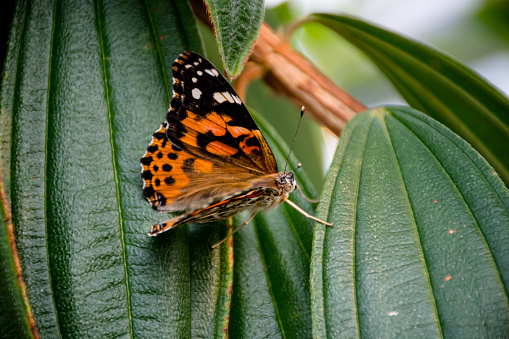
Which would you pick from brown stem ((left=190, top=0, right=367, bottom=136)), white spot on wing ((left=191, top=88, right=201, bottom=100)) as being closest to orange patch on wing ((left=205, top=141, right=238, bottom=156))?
white spot on wing ((left=191, top=88, right=201, bottom=100))

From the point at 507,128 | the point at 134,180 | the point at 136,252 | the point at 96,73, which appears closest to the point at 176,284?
the point at 136,252

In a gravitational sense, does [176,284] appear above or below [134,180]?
below

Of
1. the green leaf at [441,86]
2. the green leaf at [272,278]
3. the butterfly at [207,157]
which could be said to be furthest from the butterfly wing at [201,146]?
the green leaf at [441,86]

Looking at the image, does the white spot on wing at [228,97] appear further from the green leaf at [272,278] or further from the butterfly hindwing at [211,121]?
the green leaf at [272,278]

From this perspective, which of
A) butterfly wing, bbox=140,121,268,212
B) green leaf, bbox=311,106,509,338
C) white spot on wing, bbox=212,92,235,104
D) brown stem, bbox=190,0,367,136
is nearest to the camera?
green leaf, bbox=311,106,509,338

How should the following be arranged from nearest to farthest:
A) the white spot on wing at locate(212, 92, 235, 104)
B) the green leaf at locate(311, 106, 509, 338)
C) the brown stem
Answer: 1. the green leaf at locate(311, 106, 509, 338)
2. the white spot on wing at locate(212, 92, 235, 104)
3. the brown stem

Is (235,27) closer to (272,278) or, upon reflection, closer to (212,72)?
(212,72)

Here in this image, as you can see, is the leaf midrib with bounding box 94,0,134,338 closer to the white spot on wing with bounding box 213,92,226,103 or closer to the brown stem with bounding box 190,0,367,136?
the white spot on wing with bounding box 213,92,226,103

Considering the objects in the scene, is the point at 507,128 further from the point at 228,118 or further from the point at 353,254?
the point at 228,118
